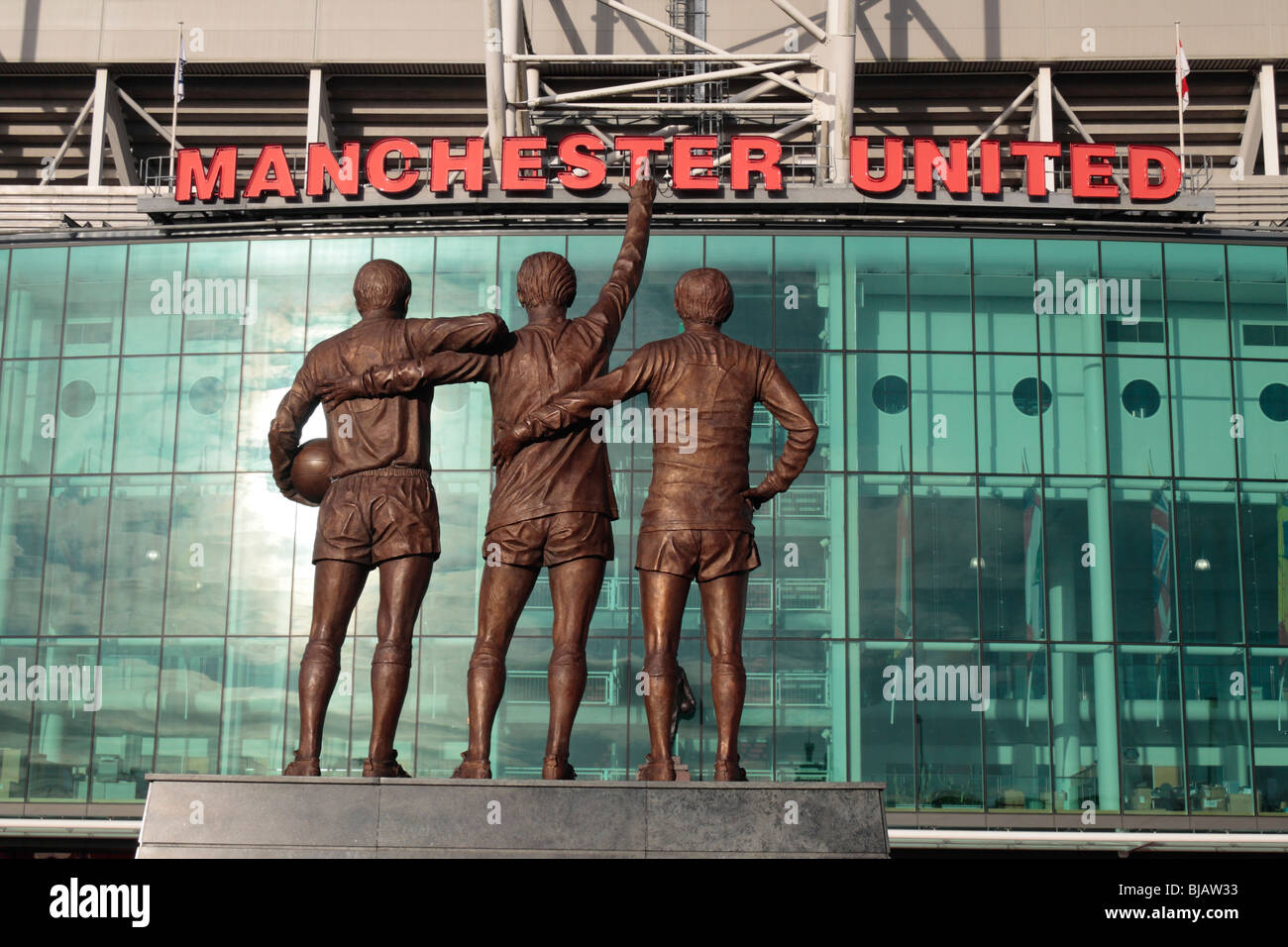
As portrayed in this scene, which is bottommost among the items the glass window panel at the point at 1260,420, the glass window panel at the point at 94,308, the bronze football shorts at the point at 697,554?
the bronze football shorts at the point at 697,554

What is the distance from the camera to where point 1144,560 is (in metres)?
34.6

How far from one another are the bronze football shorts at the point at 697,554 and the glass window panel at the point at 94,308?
88.9 feet

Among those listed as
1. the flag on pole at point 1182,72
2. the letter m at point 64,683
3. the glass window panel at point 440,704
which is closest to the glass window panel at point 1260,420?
the flag on pole at point 1182,72

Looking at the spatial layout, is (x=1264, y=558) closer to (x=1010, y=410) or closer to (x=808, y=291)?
(x=1010, y=410)

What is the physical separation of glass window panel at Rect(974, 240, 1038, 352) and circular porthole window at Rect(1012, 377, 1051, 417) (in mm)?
786

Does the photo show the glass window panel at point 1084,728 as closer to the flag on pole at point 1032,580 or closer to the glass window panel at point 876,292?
the flag on pole at point 1032,580

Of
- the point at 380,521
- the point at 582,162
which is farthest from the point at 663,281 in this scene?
the point at 380,521

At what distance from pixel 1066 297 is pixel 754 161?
24.5 ft

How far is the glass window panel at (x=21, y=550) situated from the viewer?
3547 cm

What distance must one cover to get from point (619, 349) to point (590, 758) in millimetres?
8863

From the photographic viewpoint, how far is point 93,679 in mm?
34906

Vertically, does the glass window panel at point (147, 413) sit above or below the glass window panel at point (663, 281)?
below

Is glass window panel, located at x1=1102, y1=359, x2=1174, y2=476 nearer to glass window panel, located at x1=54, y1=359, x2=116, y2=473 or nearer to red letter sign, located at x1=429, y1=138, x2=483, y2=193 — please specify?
red letter sign, located at x1=429, y1=138, x2=483, y2=193

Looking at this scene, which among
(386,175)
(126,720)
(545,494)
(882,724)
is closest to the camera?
(545,494)
